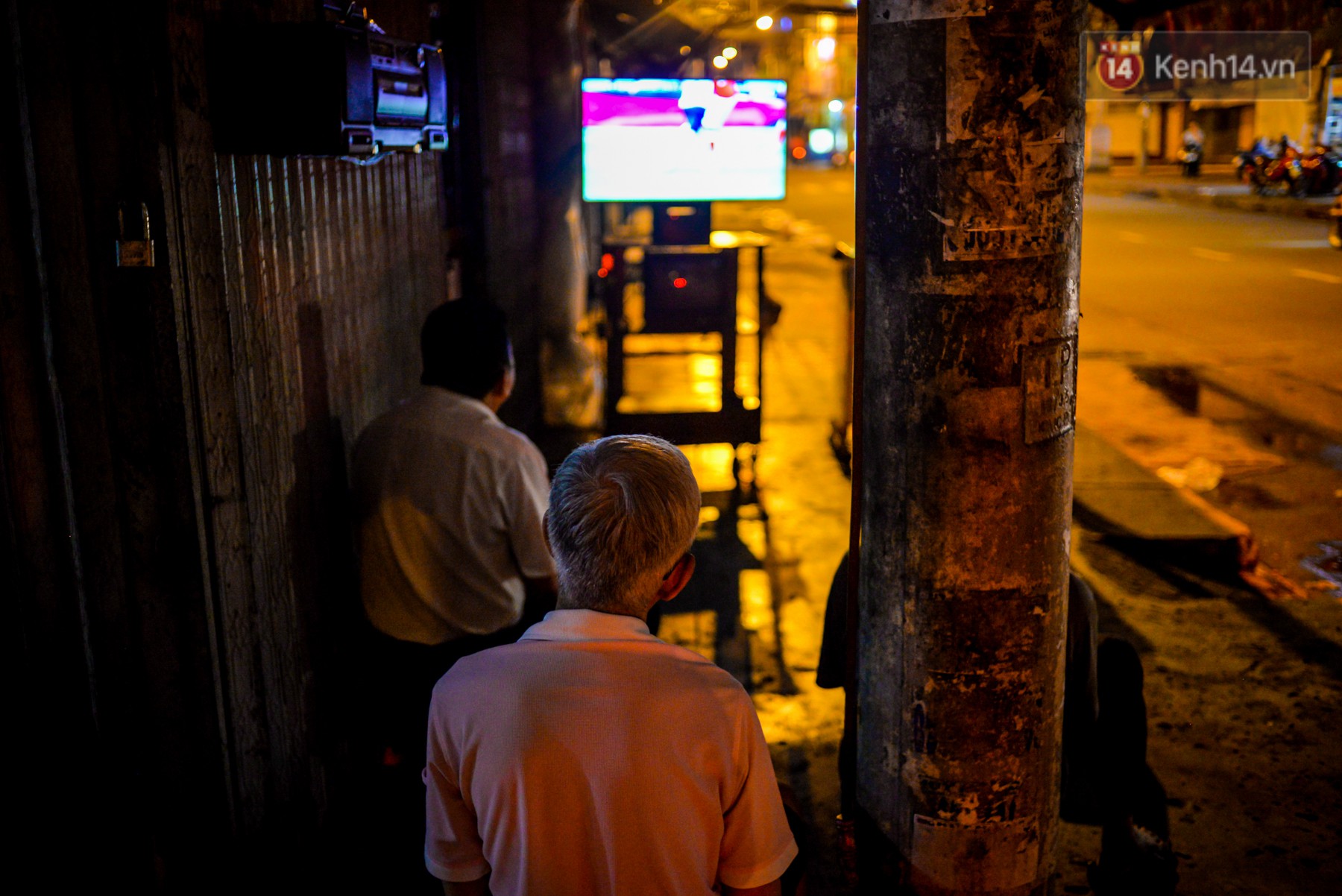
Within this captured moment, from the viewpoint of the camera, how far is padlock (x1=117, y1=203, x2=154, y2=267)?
101 inches

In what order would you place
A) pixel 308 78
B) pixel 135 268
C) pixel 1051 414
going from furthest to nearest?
pixel 308 78
pixel 135 268
pixel 1051 414

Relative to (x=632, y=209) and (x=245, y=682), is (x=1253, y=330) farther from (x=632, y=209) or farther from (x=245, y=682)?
(x=632, y=209)

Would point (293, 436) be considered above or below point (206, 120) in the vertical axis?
below

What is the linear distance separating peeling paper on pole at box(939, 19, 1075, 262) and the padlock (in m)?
1.75

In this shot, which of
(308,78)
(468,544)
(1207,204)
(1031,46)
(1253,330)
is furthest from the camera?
(1207,204)

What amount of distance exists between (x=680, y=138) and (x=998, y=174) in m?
5.59

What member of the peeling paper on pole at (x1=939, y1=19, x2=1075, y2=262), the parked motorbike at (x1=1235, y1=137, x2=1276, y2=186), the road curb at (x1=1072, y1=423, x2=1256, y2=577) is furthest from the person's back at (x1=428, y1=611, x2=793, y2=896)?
the parked motorbike at (x1=1235, y1=137, x2=1276, y2=186)

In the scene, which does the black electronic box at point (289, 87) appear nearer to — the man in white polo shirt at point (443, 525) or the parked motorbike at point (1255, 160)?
the man in white polo shirt at point (443, 525)

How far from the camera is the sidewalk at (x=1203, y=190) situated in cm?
2753

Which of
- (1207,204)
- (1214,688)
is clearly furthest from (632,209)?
(1214,688)

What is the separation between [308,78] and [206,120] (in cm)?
26

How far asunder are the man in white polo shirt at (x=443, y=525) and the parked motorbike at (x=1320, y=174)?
31.1 meters

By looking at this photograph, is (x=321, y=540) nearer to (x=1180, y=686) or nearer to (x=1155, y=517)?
(x=1180, y=686)

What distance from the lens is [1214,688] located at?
478cm
